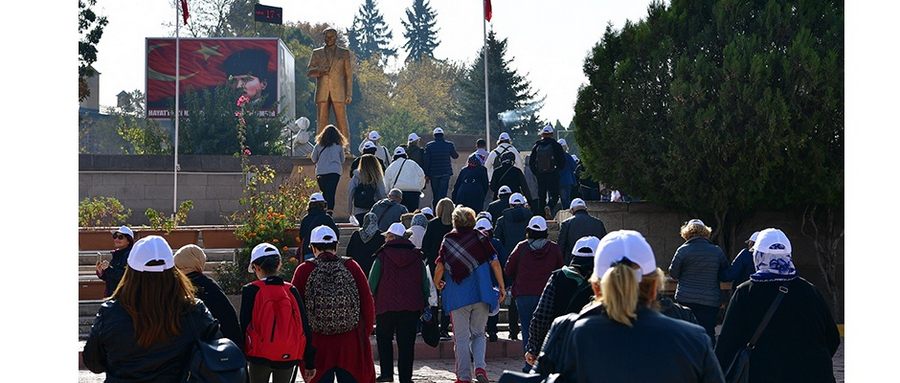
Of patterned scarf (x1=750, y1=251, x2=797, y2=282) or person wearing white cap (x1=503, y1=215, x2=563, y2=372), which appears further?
person wearing white cap (x1=503, y1=215, x2=563, y2=372)

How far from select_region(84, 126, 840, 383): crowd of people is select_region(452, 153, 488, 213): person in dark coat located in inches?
55.6

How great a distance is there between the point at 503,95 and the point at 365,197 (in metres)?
40.8

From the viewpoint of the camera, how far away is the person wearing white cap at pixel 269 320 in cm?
938

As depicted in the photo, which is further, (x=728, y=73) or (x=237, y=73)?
(x=237, y=73)

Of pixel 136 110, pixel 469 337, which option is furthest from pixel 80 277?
pixel 136 110

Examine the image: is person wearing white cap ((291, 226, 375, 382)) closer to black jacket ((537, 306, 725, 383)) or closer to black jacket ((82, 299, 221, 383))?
black jacket ((82, 299, 221, 383))

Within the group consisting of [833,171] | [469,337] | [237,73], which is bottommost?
[469,337]

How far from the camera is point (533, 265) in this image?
520 inches

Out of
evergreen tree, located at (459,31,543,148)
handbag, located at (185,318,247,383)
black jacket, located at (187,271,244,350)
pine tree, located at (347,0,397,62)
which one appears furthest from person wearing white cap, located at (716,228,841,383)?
pine tree, located at (347,0,397,62)

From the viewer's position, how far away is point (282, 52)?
53688mm

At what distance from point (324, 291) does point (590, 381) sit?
5220 millimetres

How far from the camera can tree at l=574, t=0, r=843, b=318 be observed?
59.1ft

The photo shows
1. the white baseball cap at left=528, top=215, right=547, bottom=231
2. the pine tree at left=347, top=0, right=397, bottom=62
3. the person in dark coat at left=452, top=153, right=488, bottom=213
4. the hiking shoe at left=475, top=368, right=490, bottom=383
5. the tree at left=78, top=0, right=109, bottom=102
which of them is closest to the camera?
the hiking shoe at left=475, top=368, right=490, bottom=383

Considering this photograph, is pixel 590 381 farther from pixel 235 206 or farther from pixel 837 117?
pixel 235 206
